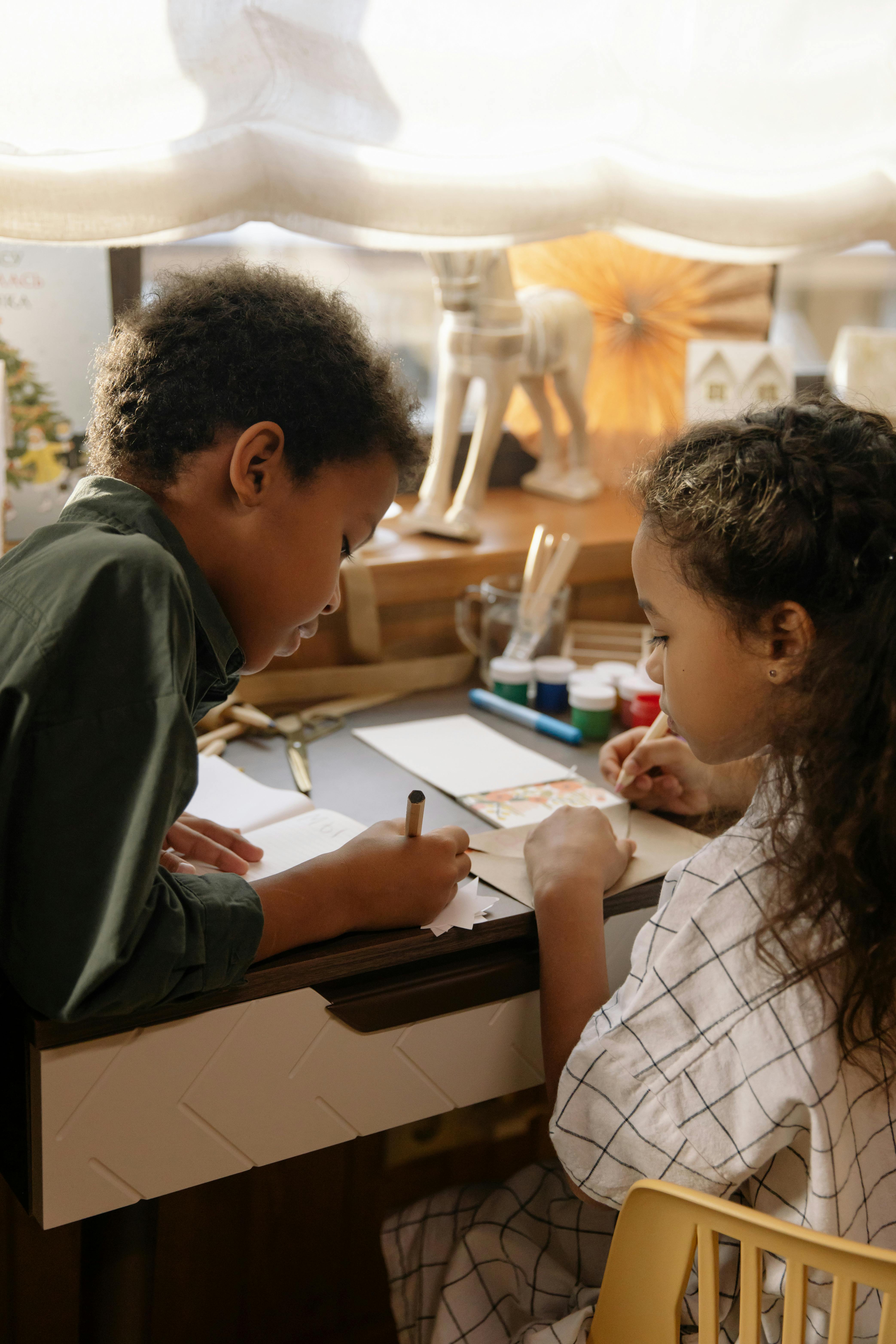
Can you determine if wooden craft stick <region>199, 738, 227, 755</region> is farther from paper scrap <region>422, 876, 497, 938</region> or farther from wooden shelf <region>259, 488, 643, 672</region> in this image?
paper scrap <region>422, 876, 497, 938</region>

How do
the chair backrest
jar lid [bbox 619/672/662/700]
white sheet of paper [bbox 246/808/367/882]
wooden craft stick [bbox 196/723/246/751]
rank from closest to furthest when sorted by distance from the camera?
1. the chair backrest
2. white sheet of paper [bbox 246/808/367/882]
3. wooden craft stick [bbox 196/723/246/751]
4. jar lid [bbox 619/672/662/700]

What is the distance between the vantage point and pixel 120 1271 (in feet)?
3.01

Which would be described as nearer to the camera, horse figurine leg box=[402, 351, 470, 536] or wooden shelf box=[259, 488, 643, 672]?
wooden shelf box=[259, 488, 643, 672]

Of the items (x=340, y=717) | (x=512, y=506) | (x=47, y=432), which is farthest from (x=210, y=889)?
(x=512, y=506)

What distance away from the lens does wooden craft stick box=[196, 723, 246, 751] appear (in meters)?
1.26

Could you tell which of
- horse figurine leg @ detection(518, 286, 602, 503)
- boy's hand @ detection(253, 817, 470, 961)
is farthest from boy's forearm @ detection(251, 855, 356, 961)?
horse figurine leg @ detection(518, 286, 602, 503)

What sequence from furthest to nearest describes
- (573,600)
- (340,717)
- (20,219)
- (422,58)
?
1. (573,600)
2. (340,717)
3. (422,58)
4. (20,219)

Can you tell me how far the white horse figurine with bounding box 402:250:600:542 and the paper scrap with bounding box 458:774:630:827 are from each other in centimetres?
50

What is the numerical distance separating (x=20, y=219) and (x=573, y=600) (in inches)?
35.4

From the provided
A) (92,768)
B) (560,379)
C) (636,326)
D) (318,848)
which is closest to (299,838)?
Result: (318,848)

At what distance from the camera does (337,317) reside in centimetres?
93

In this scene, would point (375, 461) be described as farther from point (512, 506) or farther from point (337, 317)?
point (512, 506)

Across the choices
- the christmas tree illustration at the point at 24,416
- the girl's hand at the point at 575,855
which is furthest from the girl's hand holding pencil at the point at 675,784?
the christmas tree illustration at the point at 24,416

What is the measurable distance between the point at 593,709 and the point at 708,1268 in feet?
2.42
